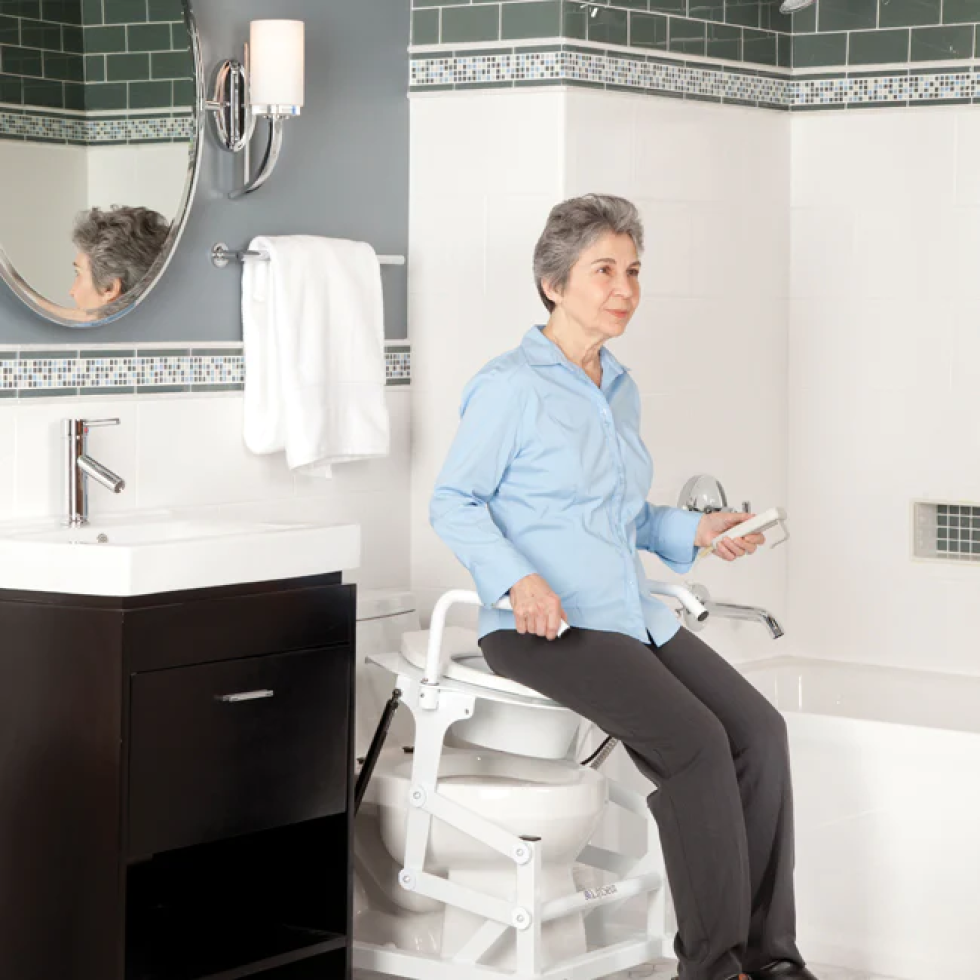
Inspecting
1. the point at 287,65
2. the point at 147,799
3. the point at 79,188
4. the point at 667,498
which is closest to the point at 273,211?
the point at 287,65

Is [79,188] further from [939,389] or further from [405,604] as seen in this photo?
[939,389]

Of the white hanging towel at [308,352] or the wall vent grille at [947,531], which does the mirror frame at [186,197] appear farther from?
the wall vent grille at [947,531]

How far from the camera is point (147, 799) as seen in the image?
9.27 ft

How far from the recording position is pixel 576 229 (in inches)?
126

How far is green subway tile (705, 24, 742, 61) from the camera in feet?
14.0

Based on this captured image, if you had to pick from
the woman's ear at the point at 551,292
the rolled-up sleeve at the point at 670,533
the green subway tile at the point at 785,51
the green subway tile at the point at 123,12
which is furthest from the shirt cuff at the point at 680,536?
the green subway tile at the point at 785,51

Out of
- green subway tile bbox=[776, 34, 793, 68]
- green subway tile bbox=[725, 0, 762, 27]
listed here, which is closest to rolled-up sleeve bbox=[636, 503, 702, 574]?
green subway tile bbox=[725, 0, 762, 27]

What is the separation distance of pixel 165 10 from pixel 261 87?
9.5 inches

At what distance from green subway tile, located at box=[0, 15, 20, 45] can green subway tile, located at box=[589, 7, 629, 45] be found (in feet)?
4.37

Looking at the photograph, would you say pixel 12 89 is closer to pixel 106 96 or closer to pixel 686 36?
pixel 106 96

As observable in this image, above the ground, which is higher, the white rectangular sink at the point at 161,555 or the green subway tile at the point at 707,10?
the green subway tile at the point at 707,10

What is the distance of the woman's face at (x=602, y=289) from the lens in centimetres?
Answer: 318

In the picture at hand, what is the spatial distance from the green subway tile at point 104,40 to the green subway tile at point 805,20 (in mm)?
1942

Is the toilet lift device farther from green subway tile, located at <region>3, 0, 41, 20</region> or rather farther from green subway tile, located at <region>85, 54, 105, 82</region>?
green subway tile, located at <region>3, 0, 41, 20</region>
